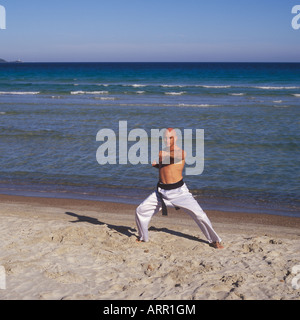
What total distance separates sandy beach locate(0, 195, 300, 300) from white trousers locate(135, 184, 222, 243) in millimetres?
268

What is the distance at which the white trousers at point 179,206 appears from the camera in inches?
260

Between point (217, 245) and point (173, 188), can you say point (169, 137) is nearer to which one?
point (173, 188)

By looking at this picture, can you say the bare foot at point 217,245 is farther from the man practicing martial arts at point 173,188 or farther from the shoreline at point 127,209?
the shoreline at point 127,209

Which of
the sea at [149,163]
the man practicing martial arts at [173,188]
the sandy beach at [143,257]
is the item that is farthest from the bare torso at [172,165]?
the sea at [149,163]

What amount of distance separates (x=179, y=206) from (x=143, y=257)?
3.08 feet

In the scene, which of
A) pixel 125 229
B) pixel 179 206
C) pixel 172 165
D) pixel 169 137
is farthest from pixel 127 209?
pixel 169 137

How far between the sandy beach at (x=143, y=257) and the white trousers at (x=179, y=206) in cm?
27

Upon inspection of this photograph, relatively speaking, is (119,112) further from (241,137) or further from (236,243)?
(236,243)

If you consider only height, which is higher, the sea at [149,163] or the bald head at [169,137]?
the bald head at [169,137]

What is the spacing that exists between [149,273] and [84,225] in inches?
93.4

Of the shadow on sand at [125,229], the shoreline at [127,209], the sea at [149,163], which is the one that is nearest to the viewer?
the shadow on sand at [125,229]

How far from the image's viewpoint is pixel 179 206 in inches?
261

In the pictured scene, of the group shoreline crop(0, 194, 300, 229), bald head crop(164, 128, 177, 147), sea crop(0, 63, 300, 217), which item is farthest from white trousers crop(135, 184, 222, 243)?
sea crop(0, 63, 300, 217)
